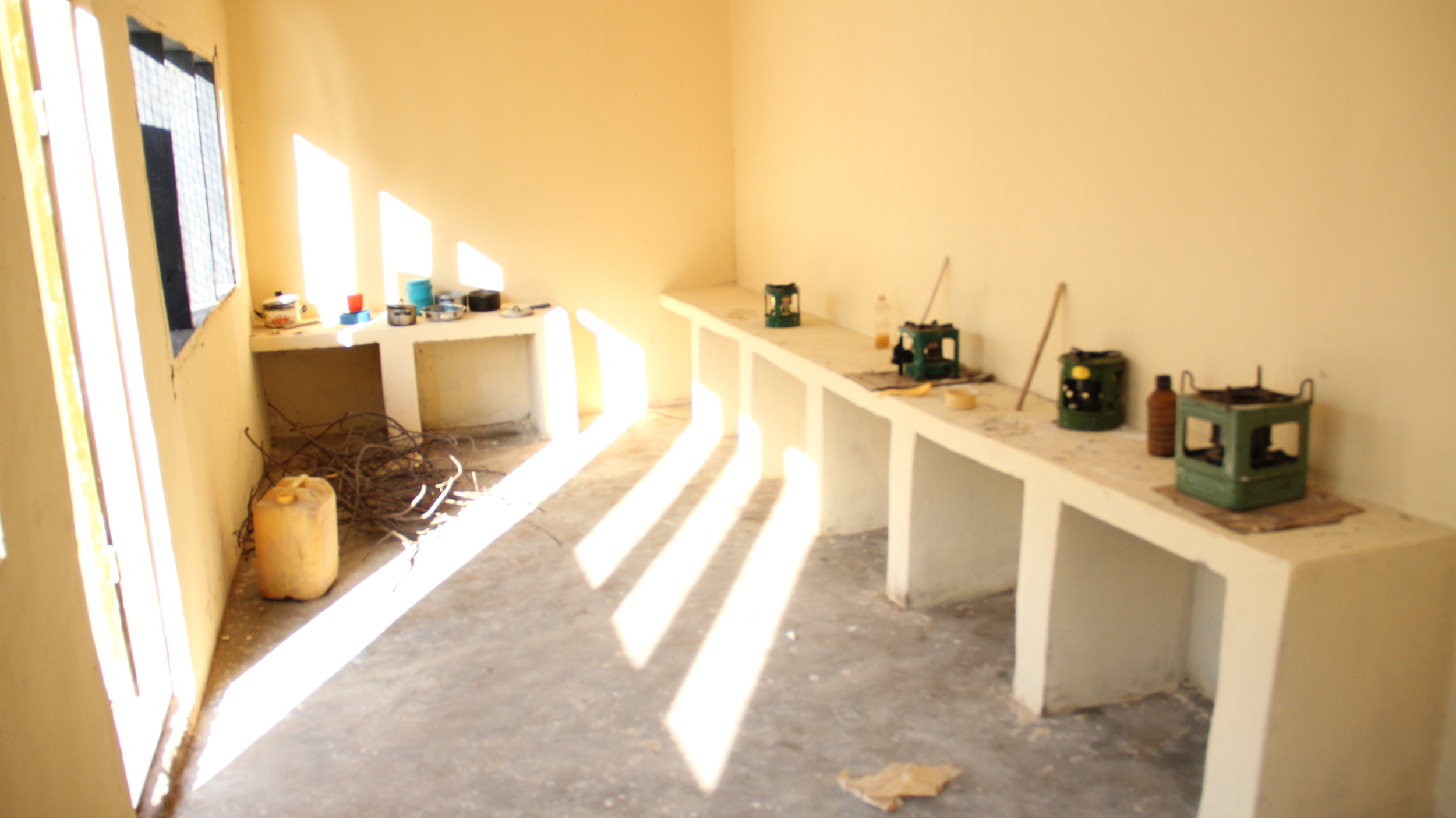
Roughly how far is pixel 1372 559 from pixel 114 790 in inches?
109

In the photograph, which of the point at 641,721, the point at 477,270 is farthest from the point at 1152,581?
the point at 477,270

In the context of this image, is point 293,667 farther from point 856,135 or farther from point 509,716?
point 856,135

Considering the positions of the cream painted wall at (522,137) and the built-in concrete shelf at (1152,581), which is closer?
the built-in concrete shelf at (1152,581)

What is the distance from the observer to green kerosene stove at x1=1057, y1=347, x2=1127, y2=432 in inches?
118

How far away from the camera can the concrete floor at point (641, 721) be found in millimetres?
2602

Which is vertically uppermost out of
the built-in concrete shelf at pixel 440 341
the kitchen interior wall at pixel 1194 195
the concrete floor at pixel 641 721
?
the kitchen interior wall at pixel 1194 195

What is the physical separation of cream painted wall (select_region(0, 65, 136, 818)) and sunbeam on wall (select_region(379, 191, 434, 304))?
3.89m

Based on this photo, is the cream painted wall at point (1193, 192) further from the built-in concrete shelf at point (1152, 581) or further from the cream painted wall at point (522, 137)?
the cream painted wall at point (522, 137)

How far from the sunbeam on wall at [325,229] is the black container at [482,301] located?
2.20 feet

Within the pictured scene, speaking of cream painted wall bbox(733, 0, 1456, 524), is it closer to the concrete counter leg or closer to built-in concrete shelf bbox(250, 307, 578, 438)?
the concrete counter leg

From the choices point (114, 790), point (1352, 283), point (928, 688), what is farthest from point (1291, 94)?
point (114, 790)

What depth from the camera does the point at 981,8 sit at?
3639 millimetres

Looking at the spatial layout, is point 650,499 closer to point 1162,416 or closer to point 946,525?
point 946,525

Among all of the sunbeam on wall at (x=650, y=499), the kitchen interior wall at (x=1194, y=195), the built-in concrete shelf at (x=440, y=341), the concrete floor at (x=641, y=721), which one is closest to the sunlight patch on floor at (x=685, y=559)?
the concrete floor at (x=641, y=721)
